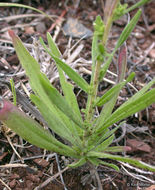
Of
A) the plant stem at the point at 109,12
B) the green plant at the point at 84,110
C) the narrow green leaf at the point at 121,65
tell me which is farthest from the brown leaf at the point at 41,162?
the plant stem at the point at 109,12

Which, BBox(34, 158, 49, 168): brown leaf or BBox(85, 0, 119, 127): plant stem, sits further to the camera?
BBox(34, 158, 49, 168): brown leaf

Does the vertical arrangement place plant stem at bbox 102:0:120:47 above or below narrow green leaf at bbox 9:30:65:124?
above

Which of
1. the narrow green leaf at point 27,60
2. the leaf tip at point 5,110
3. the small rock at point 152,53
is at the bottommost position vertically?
the small rock at point 152,53

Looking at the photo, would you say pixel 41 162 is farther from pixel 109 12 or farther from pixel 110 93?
pixel 109 12

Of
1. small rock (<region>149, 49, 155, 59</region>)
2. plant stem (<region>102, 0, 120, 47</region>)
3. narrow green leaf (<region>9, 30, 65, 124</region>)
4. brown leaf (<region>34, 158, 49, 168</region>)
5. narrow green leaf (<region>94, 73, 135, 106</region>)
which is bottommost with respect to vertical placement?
brown leaf (<region>34, 158, 49, 168</region>)

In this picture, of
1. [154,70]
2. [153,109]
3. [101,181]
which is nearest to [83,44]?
[154,70]

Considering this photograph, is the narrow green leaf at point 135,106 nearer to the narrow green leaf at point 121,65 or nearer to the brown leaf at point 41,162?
the narrow green leaf at point 121,65

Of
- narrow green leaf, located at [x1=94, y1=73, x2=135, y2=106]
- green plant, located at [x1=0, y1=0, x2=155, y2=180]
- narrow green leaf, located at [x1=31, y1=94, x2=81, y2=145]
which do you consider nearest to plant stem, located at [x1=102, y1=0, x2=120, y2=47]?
green plant, located at [x1=0, y1=0, x2=155, y2=180]

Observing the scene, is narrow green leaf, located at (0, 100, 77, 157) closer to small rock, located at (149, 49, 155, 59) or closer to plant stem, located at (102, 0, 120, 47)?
plant stem, located at (102, 0, 120, 47)

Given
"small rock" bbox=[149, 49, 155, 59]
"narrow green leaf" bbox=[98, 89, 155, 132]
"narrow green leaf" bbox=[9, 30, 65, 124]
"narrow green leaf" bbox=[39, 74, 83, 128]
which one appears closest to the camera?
"narrow green leaf" bbox=[39, 74, 83, 128]
